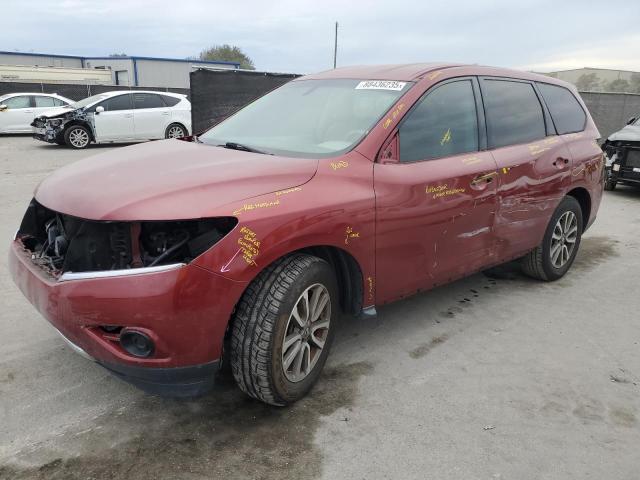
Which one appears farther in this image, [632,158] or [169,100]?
[169,100]

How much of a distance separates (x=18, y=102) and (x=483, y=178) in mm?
16722

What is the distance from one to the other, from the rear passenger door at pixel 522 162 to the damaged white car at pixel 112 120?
414 inches

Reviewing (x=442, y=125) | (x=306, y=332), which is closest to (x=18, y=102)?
(x=442, y=125)

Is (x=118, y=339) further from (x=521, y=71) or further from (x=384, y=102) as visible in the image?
(x=521, y=71)

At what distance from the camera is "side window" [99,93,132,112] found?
45.6 feet

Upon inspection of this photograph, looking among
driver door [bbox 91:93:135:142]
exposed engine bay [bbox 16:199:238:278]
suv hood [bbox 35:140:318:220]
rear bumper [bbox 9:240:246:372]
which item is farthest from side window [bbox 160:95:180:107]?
rear bumper [bbox 9:240:246:372]

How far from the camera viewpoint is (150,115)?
14234 millimetres

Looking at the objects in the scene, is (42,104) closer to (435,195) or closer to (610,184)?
(610,184)

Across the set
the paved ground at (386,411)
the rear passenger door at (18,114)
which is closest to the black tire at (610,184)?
Answer: the paved ground at (386,411)

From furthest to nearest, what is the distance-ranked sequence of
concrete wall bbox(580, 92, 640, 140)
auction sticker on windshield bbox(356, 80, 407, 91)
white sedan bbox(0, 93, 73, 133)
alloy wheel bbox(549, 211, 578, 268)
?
1. concrete wall bbox(580, 92, 640, 140)
2. white sedan bbox(0, 93, 73, 133)
3. alloy wheel bbox(549, 211, 578, 268)
4. auction sticker on windshield bbox(356, 80, 407, 91)

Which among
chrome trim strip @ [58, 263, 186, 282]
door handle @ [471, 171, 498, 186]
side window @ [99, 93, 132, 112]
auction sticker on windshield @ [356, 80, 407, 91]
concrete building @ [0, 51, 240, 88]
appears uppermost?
concrete building @ [0, 51, 240, 88]

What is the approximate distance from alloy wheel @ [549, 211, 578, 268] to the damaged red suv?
470 millimetres

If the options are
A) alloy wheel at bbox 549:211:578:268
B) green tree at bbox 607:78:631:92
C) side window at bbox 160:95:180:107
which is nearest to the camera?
alloy wheel at bbox 549:211:578:268

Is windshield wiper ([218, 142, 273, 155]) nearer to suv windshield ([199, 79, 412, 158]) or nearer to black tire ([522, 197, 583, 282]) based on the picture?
suv windshield ([199, 79, 412, 158])
